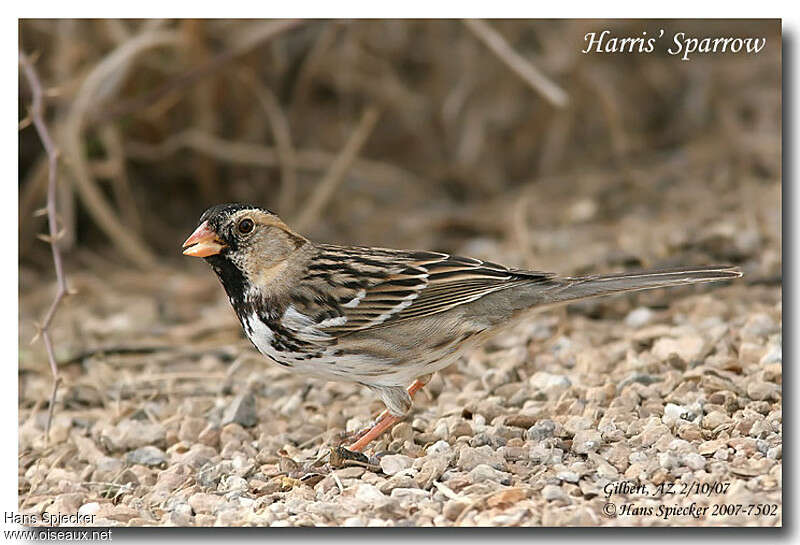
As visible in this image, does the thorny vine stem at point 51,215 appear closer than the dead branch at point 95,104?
Yes

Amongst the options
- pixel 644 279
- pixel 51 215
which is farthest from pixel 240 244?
pixel 644 279

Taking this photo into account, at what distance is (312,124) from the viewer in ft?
23.5

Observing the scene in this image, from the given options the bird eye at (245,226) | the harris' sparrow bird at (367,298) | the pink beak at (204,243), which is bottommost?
the harris' sparrow bird at (367,298)

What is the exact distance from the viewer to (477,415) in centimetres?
435

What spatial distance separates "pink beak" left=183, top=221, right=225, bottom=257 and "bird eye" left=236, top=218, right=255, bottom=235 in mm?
90

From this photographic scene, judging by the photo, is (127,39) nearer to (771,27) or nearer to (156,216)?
(156,216)

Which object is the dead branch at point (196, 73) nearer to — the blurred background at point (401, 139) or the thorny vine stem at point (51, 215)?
the blurred background at point (401, 139)

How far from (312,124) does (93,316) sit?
2.01 metres

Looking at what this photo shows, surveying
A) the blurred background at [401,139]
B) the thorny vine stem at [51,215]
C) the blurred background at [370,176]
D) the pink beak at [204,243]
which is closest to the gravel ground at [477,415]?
the blurred background at [370,176]

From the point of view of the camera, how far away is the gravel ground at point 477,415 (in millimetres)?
3666

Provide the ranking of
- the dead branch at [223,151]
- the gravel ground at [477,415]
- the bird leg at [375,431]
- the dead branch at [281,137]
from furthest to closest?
the dead branch at [223,151] → the dead branch at [281,137] → the bird leg at [375,431] → the gravel ground at [477,415]

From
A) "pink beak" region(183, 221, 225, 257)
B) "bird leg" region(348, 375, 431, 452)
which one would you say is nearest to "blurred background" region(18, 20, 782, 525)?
"bird leg" region(348, 375, 431, 452)

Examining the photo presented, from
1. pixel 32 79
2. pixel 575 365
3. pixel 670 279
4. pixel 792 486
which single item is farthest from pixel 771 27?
pixel 32 79

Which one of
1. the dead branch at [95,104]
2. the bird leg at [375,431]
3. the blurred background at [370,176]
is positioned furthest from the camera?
the dead branch at [95,104]
